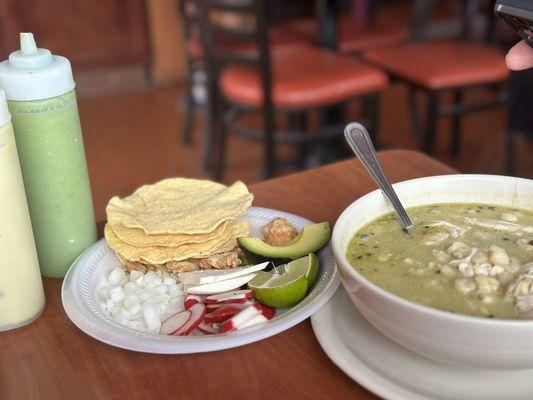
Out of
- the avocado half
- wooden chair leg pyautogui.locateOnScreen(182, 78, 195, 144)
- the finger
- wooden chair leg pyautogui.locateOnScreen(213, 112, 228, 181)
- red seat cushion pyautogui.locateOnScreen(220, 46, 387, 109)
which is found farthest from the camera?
wooden chair leg pyautogui.locateOnScreen(182, 78, 195, 144)

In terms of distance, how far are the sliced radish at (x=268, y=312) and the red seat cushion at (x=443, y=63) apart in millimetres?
2050

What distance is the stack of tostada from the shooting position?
3.22 feet

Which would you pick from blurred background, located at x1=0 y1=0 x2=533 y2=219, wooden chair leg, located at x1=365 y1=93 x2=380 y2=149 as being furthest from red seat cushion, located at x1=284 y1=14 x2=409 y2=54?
wooden chair leg, located at x1=365 y1=93 x2=380 y2=149

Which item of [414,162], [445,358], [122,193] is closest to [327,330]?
[445,358]

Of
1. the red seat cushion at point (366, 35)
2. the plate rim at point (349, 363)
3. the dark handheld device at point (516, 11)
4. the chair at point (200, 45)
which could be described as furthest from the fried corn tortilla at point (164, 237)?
the red seat cushion at point (366, 35)

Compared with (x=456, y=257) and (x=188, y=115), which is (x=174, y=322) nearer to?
(x=456, y=257)

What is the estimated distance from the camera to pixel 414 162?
4.40 ft

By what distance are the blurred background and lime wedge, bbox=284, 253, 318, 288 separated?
1680 millimetres

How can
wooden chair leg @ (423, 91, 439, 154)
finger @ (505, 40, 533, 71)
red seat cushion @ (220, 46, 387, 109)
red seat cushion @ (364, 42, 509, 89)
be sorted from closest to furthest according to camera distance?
finger @ (505, 40, 533, 71), red seat cushion @ (220, 46, 387, 109), red seat cushion @ (364, 42, 509, 89), wooden chair leg @ (423, 91, 439, 154)

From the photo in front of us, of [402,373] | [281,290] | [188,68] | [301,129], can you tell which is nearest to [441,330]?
[402,373]

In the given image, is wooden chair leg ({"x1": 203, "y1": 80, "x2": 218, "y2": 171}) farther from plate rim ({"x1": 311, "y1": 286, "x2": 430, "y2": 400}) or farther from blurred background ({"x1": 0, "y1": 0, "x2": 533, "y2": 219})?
plate rim ({"x1": 311, "y1": 286, "x2": 430, "y2": 400})

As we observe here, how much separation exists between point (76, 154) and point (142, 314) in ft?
0.83

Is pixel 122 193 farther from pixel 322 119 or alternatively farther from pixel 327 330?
pixel 327 330

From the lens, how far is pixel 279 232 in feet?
3.41
